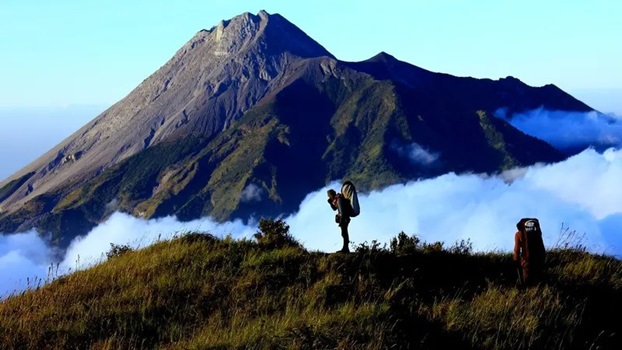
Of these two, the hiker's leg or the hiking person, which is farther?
the hiker's leg

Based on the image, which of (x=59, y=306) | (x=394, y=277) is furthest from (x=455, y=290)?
(x=59, y=306)

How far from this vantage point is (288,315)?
926 cm

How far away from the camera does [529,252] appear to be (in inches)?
468

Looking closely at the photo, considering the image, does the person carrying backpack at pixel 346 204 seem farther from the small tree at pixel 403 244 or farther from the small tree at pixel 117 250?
the small tree at pixel 117 250

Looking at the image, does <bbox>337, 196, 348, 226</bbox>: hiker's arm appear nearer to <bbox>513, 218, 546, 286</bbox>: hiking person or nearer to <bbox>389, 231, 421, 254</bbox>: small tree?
<bbox>389, 231, 421, 254</bbox>: small tree

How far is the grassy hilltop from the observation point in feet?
28.4

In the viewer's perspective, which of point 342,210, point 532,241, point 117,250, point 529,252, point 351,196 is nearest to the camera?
point 529,252

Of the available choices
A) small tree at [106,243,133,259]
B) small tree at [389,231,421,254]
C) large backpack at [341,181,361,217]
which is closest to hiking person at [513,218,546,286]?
small tree at [389,231,421,254]

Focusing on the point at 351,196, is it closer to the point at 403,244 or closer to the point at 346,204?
the point at 346,204

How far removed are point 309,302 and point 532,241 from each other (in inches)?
192

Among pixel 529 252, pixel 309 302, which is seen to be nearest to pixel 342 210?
pixel 529 252

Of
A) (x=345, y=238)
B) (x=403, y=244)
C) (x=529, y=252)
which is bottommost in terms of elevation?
(x=529, y=252)

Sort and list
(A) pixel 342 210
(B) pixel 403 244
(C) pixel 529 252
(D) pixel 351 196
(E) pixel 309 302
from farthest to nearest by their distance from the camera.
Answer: (D) pixel 351 196 → (A) pixel 342 210 → (B) pixel 403 244 → (C) pixel 529 252 → (E) pixel 309 302

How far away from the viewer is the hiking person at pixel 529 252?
38.7ft
